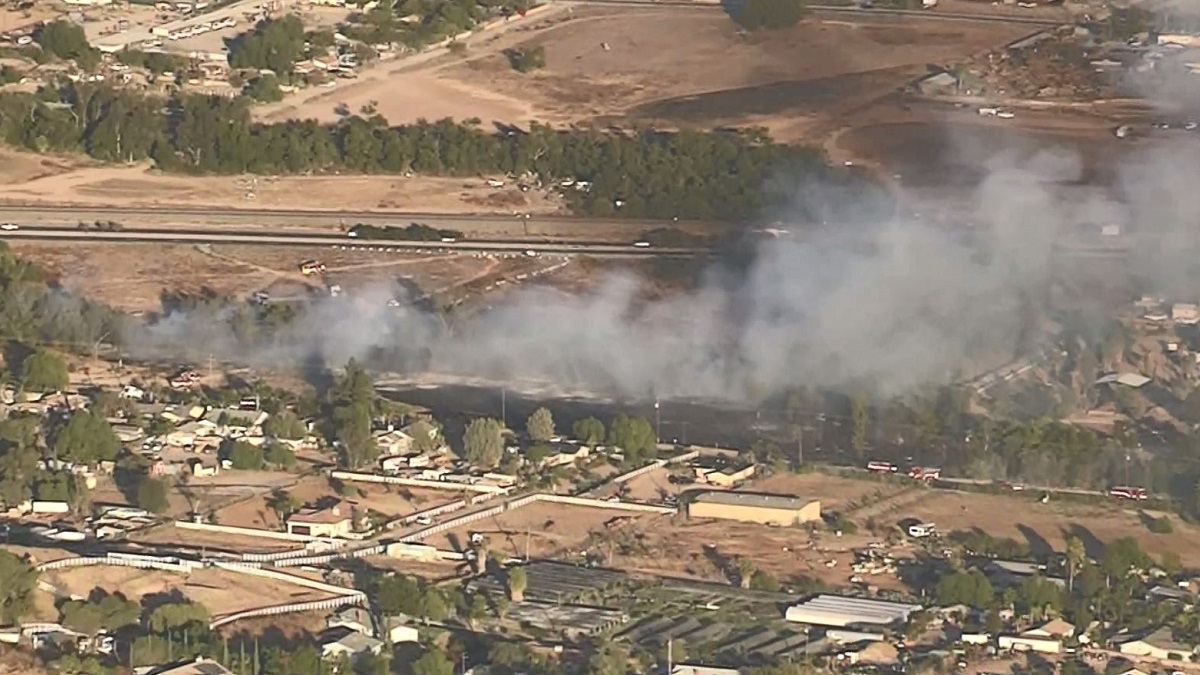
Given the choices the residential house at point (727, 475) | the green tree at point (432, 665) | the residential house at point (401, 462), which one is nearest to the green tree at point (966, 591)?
the residential house at point (727, 475)

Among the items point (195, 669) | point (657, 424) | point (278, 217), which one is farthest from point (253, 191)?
point (195, 669)

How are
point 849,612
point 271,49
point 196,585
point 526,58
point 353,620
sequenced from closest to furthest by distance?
point 353,620 → point 849,612 → point 196,585 → point 271,49 → point 526,58

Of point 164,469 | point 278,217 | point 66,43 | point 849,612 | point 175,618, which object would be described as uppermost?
point 66,43

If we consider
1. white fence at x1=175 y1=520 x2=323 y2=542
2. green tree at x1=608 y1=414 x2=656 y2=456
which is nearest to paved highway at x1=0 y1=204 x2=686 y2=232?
green tree at x1=608 y1=414 x2=656 y2=456

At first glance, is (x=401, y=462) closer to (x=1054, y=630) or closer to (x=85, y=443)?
(x=85, y=443)

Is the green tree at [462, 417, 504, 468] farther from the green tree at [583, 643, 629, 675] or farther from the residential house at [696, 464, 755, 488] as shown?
the green tree at [583, 643, 629, 675]

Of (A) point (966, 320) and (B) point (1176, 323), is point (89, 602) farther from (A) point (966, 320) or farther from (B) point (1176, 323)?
(B) point (1176, 323)
